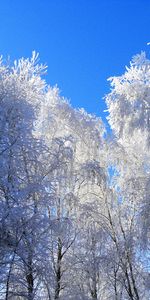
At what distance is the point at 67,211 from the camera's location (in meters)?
12.0

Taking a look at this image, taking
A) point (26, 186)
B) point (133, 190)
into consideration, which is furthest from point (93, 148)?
point (26, 186)

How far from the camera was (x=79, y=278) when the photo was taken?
1246cm

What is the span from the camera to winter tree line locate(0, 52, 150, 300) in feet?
28.6

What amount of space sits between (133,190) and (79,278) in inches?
127

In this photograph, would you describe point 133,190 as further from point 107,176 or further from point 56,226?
point 56,226

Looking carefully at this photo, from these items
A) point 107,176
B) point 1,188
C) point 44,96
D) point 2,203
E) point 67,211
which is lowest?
point 2,203

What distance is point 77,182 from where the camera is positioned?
1264 centimetres

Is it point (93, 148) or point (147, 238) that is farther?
point (93, 148)

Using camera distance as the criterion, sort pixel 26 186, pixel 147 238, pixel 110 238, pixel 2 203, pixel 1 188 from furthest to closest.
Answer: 1. pixel 110 238
2. pixel 147 238
3. pixel 26 186
4. pixel 1 188
5. pixel 2 203

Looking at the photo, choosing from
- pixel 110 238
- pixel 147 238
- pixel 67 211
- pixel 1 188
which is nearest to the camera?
pixel 1 188

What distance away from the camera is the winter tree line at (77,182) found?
870 cm

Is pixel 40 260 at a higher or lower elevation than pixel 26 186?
lower

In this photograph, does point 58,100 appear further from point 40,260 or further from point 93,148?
point 40,260

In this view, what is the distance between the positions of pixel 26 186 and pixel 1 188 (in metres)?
0.85
